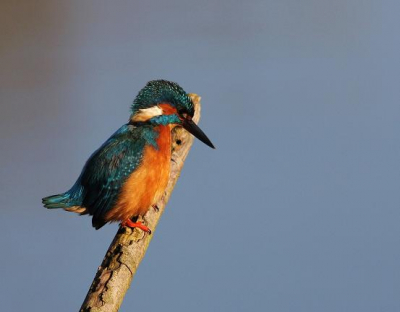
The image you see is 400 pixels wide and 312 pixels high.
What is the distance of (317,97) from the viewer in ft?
17.7

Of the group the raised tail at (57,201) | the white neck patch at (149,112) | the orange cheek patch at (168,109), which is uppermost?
the orange cheek patch at (168,109)

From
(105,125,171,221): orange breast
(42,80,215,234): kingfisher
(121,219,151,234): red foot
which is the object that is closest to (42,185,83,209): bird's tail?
(42,80,215,234): kingfisher

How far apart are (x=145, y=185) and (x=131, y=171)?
0.09 metres

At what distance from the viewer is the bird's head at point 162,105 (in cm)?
312

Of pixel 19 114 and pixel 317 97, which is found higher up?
pixel 317 97

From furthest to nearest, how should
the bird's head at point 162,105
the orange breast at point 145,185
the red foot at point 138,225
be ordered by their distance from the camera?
the bird's head at point 162,105, the orange breast at point 145,185, the red foot at point 138,225

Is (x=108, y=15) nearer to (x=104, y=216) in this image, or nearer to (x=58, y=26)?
(x=58, y=26)

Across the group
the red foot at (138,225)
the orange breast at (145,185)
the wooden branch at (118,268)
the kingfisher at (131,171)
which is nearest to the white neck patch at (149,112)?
the kingfisher at (131,171)

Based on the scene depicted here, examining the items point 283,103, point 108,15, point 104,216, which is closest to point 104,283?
point 104,216

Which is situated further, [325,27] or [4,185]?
[325,27]

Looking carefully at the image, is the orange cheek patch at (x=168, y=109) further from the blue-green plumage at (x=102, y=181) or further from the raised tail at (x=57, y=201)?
the raised tail at (x=57, y=201)

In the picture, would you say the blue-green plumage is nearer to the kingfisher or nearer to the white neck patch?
the kingfisher

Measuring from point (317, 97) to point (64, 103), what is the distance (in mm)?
1528

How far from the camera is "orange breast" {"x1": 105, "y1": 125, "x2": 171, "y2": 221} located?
9.65 ft
